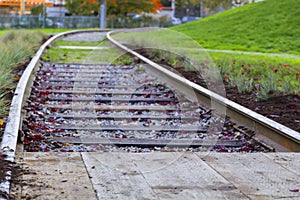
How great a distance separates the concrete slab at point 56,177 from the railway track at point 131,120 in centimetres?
26

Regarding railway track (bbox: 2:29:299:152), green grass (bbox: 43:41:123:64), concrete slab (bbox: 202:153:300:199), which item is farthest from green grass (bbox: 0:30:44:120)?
concrete slab (bbox: 202:153:300:199)

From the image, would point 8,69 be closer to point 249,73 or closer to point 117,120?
point 117,120

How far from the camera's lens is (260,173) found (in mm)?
4891

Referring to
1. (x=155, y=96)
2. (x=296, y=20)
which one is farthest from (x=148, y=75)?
(x=296, y=20)

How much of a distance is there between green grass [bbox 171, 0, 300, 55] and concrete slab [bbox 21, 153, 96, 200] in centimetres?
1587

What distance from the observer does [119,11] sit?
67.7 m

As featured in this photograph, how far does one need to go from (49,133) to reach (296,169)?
2.93m

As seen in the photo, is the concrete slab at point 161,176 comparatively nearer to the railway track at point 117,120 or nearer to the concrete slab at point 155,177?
the concrete slab at point 155,177

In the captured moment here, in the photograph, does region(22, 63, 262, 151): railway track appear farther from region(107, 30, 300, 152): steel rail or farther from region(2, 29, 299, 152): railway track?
region(107, 30, 300, 152): steel rail

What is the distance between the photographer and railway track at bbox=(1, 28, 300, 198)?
6.35 metres

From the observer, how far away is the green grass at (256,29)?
2294cm

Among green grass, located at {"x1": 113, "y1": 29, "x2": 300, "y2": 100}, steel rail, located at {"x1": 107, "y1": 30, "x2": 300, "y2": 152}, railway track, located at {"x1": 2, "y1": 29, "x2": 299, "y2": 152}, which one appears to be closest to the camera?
steel rail, located at {"x1": 107, "y1": 30, "x2": 300, "y2": 152}

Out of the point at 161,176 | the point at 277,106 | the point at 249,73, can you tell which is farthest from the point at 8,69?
the point at 161,176

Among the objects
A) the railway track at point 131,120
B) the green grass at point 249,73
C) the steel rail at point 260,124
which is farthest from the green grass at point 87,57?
the steel rail at point 260,124
